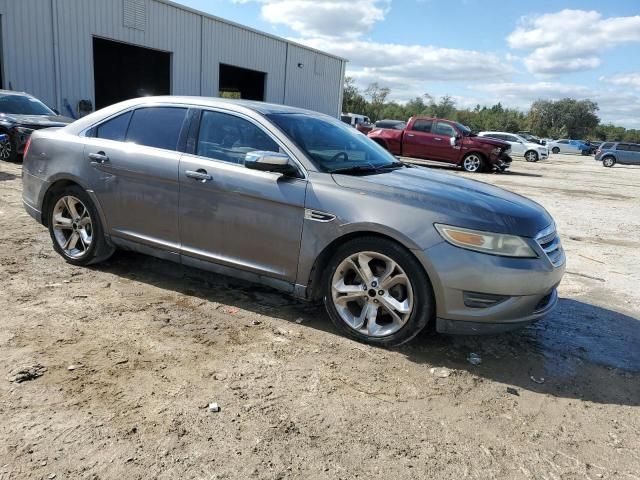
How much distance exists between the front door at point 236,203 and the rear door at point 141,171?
15cm

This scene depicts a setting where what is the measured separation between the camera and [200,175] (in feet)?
13.1

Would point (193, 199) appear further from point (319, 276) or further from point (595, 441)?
point (595, 441)

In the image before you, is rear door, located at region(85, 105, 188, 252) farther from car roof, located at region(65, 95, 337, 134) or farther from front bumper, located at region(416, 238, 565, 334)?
front bumper, located at region(416, 238, 565, 334)

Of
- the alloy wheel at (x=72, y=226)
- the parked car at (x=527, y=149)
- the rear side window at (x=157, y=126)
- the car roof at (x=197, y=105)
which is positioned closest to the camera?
the car roof at (x=197, y=105)

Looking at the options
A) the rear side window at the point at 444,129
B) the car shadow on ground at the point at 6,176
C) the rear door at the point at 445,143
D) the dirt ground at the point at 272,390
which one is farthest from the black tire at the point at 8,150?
the rear side window at the point at 444,129

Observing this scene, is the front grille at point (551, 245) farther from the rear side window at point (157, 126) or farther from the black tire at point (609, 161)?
the black tire at point (609, 161)

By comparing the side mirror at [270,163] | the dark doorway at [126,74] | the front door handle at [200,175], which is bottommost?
the front door handle at [200,175]

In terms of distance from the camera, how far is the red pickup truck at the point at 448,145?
18328 millimetres

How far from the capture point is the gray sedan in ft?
10.9

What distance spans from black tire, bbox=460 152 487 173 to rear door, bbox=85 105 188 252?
15.7 m

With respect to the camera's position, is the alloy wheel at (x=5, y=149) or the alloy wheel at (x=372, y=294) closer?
the alloy wheel at (x=372, y=294)

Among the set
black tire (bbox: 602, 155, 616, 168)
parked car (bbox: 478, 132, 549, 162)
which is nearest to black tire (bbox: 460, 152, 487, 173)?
parked car (bbox: 478, 132, 549, 162)

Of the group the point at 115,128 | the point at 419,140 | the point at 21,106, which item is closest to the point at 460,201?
the point at 115,128

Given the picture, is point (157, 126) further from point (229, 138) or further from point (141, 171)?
point (229, 138)
